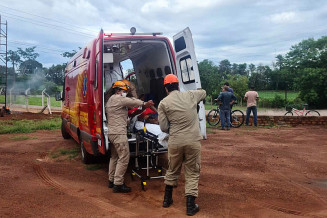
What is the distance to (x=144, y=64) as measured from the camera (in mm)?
7887

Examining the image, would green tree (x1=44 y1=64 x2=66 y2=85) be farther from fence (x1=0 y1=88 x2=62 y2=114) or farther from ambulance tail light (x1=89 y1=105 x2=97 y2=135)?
ambulance tail light (x1=89 y1=105 x2=97 y2=135)

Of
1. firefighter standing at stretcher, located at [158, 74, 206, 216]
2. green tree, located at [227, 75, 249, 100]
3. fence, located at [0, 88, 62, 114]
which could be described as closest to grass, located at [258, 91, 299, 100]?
green tree, located at [227, 75, 249, 100]

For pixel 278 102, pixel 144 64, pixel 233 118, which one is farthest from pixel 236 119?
pixel 278 102

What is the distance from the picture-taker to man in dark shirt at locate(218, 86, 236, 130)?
37.8 ft

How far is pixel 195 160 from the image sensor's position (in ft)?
13.3

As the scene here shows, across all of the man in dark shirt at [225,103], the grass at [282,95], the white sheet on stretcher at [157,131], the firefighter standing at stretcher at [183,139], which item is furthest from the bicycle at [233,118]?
the grass at [282,95]

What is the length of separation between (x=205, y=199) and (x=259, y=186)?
1106mm

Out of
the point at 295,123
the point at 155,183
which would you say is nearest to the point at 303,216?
the point at 155,183

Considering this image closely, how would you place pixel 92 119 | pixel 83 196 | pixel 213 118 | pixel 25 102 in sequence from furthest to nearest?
pixel 25 102
pixel 213 118
pixel 92 119
pixel 83 196

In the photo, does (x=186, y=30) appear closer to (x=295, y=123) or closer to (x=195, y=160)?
(x=195, y=160)

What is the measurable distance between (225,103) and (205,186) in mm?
6941

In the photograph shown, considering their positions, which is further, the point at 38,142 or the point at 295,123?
the point at 295,123

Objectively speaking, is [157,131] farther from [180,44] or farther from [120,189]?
[180,44]

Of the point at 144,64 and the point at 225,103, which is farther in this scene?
the point at 225,103
